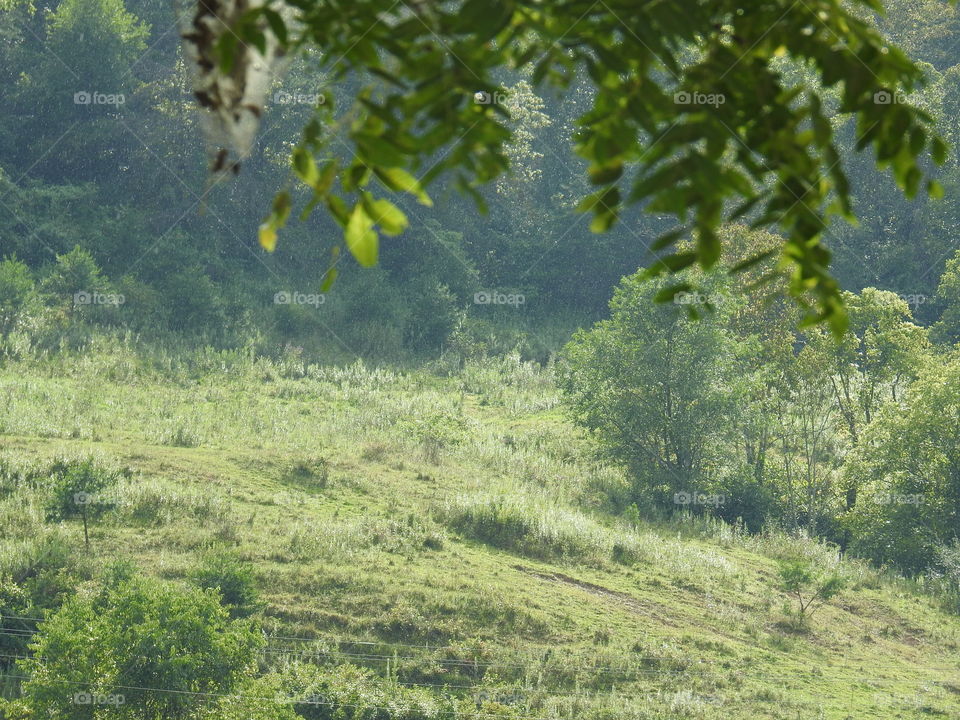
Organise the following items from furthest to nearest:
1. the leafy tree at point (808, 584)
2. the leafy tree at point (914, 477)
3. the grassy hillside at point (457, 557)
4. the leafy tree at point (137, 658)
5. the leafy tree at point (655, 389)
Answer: the leafy tree at point (655, 389)
the leafy tree at point (914, 477)
the leafy tree at point (808, 584)
the grassy hillside at point (457, 557)
the leafy tree at point (137, 658)

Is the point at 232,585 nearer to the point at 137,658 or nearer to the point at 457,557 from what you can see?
the point at 137,658

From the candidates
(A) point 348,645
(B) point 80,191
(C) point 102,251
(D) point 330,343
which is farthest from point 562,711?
(B) point 80,191

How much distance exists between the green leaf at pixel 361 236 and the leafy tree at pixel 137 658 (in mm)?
8708

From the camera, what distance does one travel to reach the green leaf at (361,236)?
233 cm

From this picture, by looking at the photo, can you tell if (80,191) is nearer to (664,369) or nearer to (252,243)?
(252,243)

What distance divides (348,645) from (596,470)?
36.6 ft

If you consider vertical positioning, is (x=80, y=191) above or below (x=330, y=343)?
above

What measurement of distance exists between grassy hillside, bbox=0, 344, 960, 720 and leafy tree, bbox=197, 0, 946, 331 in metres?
9.70

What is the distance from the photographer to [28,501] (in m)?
15.1

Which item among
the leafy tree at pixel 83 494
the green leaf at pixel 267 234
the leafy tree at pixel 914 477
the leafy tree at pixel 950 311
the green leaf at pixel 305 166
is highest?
the leafy tree at pixel 950 311

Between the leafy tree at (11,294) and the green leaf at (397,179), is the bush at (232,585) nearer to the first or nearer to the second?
the green leaf at (397,179)

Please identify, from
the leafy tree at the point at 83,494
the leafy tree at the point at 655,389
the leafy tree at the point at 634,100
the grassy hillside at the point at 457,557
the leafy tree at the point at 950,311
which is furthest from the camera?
the leafy tree at the point at 950,311

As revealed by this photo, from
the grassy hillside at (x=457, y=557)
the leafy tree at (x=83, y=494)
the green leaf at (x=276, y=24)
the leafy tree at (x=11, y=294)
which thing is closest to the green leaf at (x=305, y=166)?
the green leaf at (x=276, y=24)

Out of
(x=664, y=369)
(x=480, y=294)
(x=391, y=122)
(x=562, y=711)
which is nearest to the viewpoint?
(x=391, y=122)
